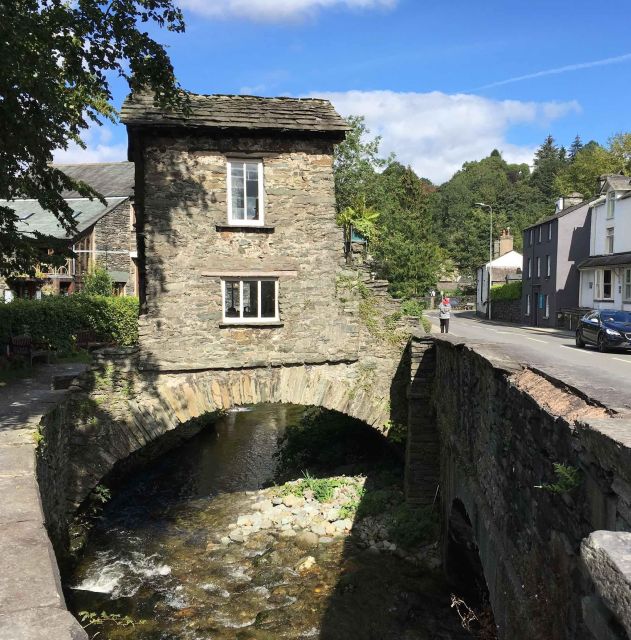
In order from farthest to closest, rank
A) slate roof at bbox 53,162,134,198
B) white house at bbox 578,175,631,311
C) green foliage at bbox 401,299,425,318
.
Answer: slate roof at bbox 53,162,134,198, white house at bbox 578,175,631,311, green foliage at bbox 401,299,425,318

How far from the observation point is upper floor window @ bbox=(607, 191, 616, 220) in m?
32.8

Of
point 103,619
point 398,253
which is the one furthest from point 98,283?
point 103,619

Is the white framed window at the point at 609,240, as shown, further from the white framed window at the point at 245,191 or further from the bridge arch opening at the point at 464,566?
the bridge arch opening at the point at 464,566

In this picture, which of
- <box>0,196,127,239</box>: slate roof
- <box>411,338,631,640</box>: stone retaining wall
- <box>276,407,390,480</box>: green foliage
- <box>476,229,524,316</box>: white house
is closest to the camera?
<box>411,338,631,640</box>: stone retaining wall

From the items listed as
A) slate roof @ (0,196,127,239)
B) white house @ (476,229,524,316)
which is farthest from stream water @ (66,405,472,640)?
white house @ (476,229,524,316)

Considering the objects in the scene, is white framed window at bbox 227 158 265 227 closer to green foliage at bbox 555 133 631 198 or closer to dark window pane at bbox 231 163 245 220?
dark window pane at bbox 231 163 245 220

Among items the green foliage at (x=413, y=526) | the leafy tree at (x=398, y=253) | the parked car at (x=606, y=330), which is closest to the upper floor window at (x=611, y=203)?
the leafy tree at (x=398, y=253)

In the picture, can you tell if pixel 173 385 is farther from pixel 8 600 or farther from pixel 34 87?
pixel 8 600

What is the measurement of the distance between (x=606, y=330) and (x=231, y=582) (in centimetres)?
1482

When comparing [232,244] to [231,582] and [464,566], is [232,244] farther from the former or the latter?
[464,566]

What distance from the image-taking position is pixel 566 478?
4.32 m

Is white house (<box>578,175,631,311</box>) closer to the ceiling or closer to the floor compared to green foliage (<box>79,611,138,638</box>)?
closer to the ceiling

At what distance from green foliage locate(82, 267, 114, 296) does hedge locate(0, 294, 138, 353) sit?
14.0 ft

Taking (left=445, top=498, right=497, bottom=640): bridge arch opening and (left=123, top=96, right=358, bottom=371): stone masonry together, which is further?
(left=123, top=96, right=358, bottom=371): stone masonry
